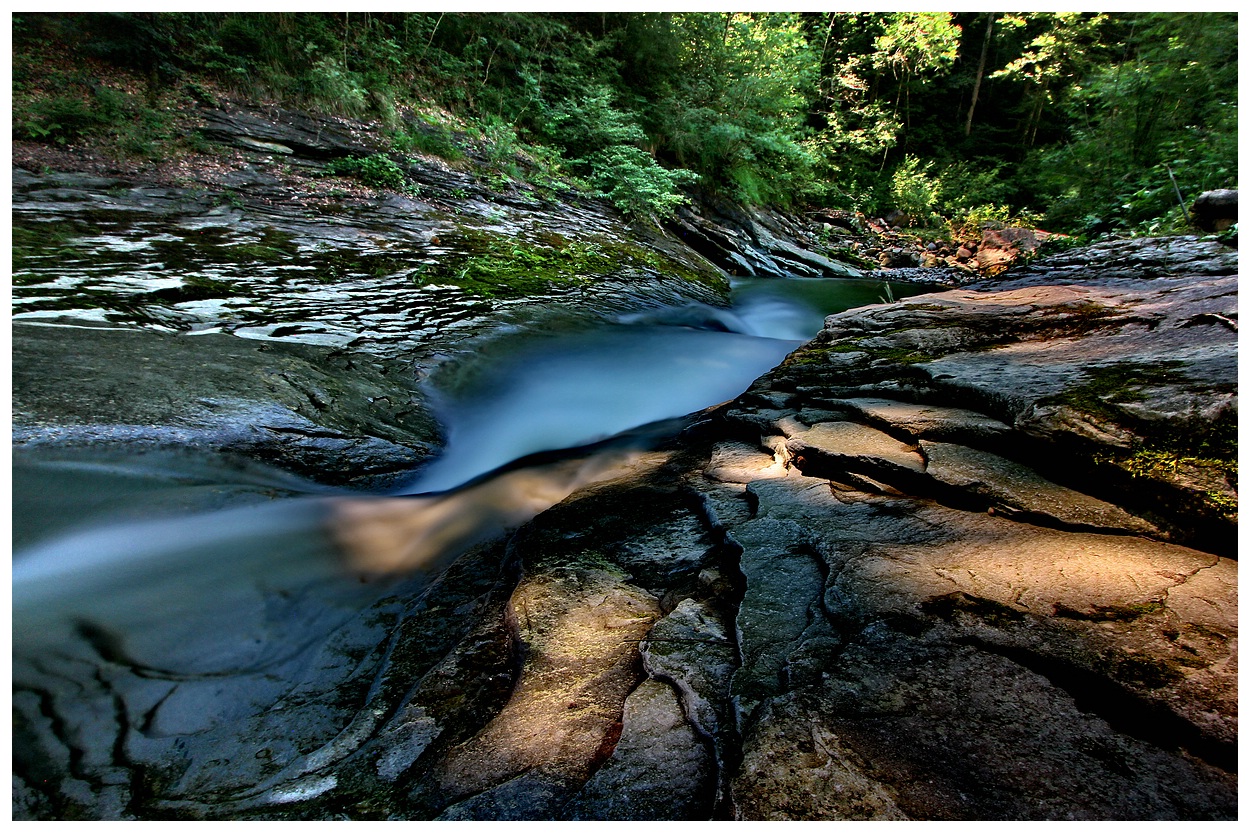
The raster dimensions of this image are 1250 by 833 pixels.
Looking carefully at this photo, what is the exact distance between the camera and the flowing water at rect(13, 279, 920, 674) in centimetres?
221

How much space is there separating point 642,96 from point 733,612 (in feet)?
46.8

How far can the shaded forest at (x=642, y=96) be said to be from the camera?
26.5 feet

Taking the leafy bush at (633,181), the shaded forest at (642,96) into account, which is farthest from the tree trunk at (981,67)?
the leafy bush at (633,181)

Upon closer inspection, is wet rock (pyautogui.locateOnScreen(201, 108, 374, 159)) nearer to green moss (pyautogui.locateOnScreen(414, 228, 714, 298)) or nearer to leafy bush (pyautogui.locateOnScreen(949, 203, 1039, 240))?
green moss (pyautogui.locateOnScreen(414, 228, 714, 298))

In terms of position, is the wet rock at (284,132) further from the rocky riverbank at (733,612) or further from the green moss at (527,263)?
the rocky riverbank at (733,612)

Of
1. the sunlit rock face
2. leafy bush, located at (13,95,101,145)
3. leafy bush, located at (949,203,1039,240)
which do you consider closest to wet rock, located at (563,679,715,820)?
the sunlit rock face

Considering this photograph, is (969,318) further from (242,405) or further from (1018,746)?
(242,405)

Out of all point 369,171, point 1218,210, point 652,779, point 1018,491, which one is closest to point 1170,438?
point 1018,491

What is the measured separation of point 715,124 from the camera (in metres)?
12.8

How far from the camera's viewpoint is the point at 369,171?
7809 millimetres

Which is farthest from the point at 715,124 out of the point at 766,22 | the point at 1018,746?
the point at 1018,746

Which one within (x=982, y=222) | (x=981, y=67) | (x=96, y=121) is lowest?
(x=96, y=121)

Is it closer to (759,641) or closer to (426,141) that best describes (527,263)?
(426,141)
